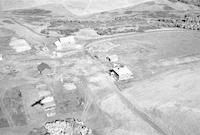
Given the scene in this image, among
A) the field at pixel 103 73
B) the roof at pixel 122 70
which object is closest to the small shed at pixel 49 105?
the field at pixel 103 73

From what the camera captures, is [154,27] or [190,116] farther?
[154,27]

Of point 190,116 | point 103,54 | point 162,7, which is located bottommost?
point 190,116

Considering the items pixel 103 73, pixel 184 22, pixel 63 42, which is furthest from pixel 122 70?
pixel 184 22

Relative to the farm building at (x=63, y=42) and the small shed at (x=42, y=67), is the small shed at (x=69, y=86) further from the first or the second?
the farm building at (x=63, y=42)

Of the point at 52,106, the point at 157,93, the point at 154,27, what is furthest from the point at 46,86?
the point at 154,27

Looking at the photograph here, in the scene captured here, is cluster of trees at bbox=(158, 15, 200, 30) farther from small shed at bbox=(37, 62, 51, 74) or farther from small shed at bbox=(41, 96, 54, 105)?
small shed at bbox=(41, 96, 54, 105)

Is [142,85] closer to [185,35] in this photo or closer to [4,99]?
[4,99]

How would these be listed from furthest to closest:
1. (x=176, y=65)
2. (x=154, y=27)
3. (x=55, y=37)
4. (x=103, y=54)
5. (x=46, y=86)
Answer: (x=154, y=27), (x=55, y=37), (x=103, y=54), (x=176, y=65), (x=46, y=86)

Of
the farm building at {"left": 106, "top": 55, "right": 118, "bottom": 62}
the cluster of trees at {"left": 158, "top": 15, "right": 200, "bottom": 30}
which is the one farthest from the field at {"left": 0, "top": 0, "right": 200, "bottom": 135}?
the cluster of trees at {"left": 158, "top": 15, "right": 200, "bottom": 30}
